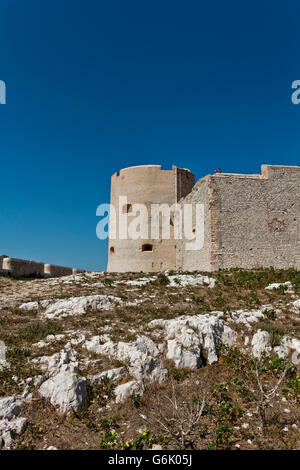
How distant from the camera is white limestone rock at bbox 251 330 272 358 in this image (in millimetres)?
6912

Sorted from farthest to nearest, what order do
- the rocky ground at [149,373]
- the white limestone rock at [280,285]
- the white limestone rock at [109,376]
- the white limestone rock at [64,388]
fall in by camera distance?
the white limestone rock at [280,285]
the white limestone rock at [109,376]
the white limestone rock at [64,388]
the rocky ground at [149,373]

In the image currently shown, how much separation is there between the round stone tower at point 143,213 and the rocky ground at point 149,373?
10.3 meters

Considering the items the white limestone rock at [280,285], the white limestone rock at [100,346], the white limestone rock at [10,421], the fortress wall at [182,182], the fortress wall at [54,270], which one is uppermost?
the fortress wall at [182,182]

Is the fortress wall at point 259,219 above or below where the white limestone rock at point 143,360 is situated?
above

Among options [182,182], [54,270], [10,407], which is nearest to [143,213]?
[182,182]

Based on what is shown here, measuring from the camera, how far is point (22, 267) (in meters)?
17.3

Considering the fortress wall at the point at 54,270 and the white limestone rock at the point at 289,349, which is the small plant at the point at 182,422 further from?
the fortress wall at the point at 54,270

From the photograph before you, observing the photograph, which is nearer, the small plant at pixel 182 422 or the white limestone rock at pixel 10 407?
the small plant at pixel 182 422

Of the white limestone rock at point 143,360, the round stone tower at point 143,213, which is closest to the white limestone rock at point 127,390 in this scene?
the white limestone rock at point 143,360

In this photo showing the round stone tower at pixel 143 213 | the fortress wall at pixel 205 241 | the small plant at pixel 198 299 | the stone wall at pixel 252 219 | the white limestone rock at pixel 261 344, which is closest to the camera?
the white limestone rock at pixel 261 344

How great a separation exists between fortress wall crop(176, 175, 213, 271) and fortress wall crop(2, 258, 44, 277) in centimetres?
950

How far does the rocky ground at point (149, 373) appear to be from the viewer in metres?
4.40

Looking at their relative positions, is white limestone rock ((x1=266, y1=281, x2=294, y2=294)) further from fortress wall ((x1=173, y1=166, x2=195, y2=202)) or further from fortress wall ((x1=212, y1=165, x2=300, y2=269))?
fortress wall ((x1=173, y1=166, x2=195, y2=202))

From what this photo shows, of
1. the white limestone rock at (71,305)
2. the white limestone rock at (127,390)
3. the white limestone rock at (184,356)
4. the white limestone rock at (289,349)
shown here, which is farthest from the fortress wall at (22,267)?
the white limestone rock at (289,349)
